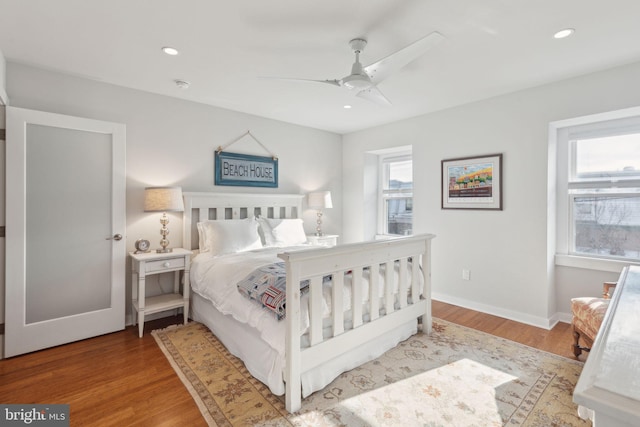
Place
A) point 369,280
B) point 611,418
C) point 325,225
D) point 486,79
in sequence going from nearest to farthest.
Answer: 1. point 611,418
2. point 369,280
3. point 486,79
4. point 325,225

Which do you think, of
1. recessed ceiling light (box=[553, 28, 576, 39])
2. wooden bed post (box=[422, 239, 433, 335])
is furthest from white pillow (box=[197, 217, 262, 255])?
recessed ceiling light (box=[553, 28, 576, 39])

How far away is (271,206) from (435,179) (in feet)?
7.16

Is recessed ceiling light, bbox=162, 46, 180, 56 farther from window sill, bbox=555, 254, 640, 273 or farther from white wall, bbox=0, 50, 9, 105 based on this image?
window sill, bbox=555, 254, 640, 273

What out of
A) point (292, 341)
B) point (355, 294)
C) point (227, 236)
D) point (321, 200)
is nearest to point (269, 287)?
point (292, 341)

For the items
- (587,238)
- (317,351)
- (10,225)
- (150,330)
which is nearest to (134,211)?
(10,225)

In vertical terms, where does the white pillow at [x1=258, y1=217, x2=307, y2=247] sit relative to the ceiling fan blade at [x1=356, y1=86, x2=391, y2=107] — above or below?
below

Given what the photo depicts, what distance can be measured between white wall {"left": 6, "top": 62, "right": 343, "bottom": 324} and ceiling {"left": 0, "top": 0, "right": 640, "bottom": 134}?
0.13 meters

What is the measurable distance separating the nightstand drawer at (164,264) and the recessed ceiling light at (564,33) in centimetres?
359

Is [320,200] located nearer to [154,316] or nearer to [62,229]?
[154,316]

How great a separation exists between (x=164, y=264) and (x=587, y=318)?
3.51m

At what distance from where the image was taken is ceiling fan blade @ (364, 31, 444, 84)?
1844 mm

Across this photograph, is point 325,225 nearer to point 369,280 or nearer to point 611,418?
point 369,280

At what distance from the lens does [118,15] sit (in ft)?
6.50

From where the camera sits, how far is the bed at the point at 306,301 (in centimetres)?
191
